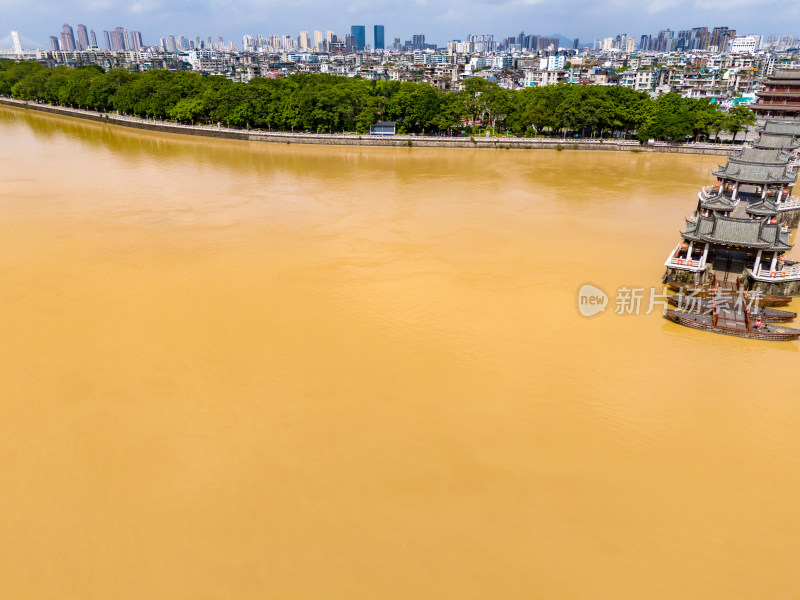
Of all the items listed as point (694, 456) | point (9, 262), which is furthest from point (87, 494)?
point (9, 262)

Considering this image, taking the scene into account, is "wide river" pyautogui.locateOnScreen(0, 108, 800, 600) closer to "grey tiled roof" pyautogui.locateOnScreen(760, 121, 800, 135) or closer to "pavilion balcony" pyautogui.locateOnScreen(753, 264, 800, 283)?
"pavilion balcony" pyautogui.locateOnScreen(753, 264, 800, 283)

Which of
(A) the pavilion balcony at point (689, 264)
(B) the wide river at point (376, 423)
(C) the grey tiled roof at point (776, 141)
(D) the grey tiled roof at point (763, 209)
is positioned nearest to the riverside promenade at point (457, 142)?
(C) the grey tiled roof at point (776, 141)

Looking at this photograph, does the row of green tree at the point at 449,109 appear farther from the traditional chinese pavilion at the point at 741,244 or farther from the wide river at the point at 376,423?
the wide river at the point at 376,423

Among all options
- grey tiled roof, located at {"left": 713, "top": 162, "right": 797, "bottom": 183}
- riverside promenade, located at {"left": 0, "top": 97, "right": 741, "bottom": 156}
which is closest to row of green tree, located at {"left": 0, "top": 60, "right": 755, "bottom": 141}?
riverside promenade, located at {"left": 0, "top": 97, "right": 741, "bottom": 156}

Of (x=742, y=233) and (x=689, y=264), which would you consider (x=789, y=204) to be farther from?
(x=689, y=264)

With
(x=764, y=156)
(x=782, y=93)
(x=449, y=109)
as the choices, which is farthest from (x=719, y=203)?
(x=782, y=93)

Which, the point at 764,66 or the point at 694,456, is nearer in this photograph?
the point at 694,456

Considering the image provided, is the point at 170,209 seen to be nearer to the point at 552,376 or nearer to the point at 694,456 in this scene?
the point at 552,376
